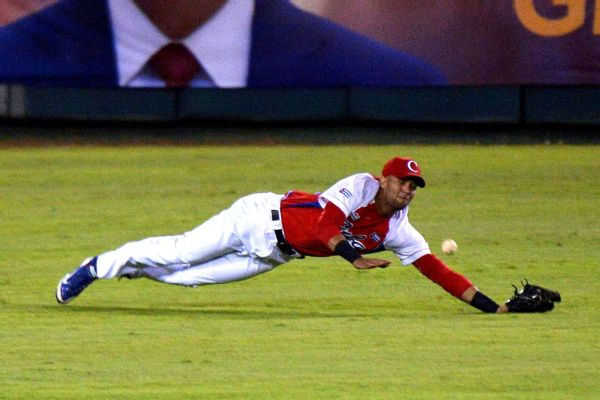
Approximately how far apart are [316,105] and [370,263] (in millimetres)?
10060

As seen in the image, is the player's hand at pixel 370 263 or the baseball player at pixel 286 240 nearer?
the player's hand at pixel 370 263

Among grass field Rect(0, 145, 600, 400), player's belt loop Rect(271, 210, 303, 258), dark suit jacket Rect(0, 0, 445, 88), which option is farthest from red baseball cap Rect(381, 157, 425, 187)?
dark suit jacket Rect(0, 0, 445, 88)

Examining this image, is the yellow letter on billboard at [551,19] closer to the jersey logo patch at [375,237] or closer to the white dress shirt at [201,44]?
the white dress shirt at [201,44]

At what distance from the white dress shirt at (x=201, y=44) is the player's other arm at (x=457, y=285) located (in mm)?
8579

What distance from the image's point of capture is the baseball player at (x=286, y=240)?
689 centimetres

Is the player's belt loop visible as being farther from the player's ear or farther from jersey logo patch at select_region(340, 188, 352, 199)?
the player's ear

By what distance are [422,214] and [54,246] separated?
341 cm

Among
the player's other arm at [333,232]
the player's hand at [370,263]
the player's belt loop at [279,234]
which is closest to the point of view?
the player's hand at [370,263]

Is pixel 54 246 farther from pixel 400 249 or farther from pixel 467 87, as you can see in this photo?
pixel 467 87

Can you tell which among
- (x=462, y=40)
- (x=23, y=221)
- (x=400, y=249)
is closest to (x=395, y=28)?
(x=462, y=40)

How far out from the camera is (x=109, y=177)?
529 inches

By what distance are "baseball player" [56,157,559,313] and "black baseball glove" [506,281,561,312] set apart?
4 centimetres

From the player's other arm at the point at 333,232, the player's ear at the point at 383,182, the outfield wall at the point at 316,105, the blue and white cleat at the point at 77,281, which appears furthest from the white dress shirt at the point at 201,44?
the player's other arm at the point at 333,232

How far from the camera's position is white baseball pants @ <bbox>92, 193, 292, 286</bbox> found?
279 inches
